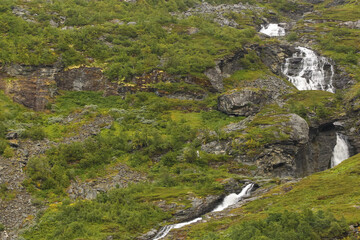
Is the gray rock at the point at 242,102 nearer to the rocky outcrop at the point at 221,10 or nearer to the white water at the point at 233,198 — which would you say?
the white water at the point at 233,198

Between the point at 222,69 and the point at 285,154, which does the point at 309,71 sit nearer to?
the point at 222,69

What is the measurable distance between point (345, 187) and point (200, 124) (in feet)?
83.9

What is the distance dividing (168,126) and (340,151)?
25.0 metres

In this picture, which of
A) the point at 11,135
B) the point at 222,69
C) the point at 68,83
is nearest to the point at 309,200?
the point at 11,135

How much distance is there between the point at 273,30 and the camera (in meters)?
101

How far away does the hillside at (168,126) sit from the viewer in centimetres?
2752

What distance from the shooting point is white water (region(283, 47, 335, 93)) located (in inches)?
2660

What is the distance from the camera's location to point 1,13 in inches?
2714

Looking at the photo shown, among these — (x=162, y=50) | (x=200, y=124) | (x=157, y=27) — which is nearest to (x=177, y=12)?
(x=157, y=27)

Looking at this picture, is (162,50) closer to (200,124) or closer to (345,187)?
(200,124)

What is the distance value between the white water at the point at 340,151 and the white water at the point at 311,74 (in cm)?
1922

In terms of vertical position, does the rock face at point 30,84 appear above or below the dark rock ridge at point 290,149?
above

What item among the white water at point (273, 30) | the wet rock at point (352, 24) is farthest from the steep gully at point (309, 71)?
the wet rock at point (352, 24)

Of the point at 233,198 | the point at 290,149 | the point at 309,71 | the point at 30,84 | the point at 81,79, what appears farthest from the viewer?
the point at 309,71
